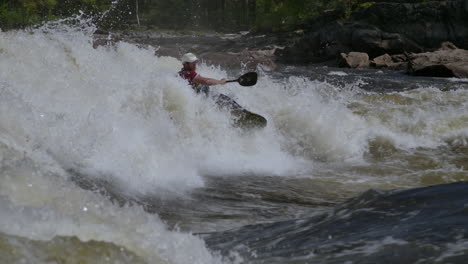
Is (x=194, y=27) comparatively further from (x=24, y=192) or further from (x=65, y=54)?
(x=24, y=192)

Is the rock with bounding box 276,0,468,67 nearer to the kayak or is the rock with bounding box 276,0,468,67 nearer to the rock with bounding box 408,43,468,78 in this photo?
the rock with bounding box 408,43,468,78

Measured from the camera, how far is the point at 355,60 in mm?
23078

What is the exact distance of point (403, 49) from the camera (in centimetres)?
2586

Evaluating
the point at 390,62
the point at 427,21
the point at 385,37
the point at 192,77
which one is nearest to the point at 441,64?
the point at 390,62

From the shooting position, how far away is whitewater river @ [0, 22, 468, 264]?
3297mm

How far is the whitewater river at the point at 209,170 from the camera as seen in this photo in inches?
130

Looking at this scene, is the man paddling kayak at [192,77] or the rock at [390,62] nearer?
the man paddling kayak at [192,77]

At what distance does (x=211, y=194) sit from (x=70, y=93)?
10.7 ft

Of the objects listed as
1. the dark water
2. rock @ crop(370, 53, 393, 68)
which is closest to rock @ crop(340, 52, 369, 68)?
rock @ crop(370, 53, 393, 68)

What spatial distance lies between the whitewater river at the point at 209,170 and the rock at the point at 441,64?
6.62 metres

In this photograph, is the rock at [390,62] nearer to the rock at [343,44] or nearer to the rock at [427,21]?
the rock at [343,44]

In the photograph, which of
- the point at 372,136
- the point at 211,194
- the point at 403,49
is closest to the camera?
the point at 211,194

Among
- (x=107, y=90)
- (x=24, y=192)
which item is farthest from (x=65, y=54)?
(x=24, y=192)

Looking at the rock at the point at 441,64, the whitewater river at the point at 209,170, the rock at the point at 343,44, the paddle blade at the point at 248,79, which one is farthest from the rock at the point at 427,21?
the paddle blade at the point at 248,79
